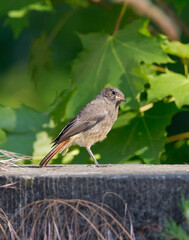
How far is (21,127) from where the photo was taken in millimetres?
3475

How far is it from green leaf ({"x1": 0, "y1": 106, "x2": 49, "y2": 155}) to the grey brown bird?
40 centimetres

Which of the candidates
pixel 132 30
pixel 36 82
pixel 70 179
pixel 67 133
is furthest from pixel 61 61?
pixel 70 179

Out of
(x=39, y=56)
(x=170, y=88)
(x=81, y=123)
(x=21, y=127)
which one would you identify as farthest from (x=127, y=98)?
(x=39, y=56)

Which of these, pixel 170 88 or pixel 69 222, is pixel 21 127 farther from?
pixel 69 222

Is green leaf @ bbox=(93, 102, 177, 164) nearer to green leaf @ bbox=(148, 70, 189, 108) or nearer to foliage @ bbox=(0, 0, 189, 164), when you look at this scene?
foliage @ bbox=(0, 0, 189, 164)

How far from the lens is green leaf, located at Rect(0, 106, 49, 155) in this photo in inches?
134

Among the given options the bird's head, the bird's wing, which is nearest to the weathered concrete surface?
the bird's wing

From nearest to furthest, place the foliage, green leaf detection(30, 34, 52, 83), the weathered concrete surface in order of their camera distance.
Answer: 1. the weathered concrete surface
2. the foliage
3. green leaf detection(30, 34, 52, 83)

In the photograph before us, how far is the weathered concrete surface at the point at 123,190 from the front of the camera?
1.85 metres

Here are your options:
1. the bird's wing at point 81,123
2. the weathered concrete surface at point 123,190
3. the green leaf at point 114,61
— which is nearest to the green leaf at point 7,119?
the green leaf at point 114,61

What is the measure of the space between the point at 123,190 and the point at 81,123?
3.80 ft

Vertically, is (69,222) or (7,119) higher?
(7,119)

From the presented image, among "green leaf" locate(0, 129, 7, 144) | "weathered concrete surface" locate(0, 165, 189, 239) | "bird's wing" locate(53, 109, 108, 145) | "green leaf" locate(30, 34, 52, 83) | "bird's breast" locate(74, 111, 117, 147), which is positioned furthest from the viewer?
"green leaf" locate(30, 34, 52, 83)

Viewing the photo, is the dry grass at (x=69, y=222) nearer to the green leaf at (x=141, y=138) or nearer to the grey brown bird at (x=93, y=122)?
the grey brown bird at (x=93, y=122)
